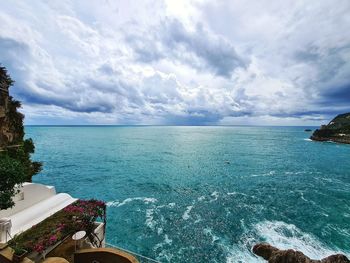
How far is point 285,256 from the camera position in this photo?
771 inches

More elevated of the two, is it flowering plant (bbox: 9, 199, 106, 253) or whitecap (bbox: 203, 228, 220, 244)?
flowering plant (bbox: 9, 199, 106, 253)

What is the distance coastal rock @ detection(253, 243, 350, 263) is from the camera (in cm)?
1895

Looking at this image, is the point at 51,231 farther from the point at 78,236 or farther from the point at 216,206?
the point at 216,206

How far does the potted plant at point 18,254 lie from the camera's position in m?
11.0

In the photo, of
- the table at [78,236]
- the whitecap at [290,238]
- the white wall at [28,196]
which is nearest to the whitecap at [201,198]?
the whitecap at [290,238]

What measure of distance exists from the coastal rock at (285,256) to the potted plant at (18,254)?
20.6 metres

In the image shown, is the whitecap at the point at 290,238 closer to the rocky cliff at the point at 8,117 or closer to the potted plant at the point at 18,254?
the potted plant at the point at 18,254

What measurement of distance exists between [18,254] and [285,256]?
2146cm

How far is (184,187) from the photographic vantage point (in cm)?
4422

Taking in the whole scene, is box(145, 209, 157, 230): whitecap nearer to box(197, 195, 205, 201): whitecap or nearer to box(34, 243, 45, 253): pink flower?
box(197, 195, 205, 201): whitecap

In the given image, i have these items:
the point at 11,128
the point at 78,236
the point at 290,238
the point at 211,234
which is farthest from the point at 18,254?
the point at 11,128

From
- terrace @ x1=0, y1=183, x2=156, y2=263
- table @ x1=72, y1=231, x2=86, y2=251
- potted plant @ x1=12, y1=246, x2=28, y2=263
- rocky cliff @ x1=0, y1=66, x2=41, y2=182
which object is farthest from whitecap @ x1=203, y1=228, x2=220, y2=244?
rocky cliff @ x1=0, y1=66, x2=41, y2=182

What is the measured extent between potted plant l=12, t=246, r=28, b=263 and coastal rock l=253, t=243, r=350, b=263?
20.6 metres

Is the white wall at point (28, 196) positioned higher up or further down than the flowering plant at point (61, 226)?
higher up
